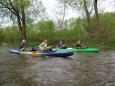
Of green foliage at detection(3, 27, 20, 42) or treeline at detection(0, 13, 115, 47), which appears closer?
treeline at detection(0, 13, 115, 47)

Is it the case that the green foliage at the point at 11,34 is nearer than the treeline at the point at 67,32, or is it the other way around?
the treeline at the point at 67,32

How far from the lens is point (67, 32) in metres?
30.9

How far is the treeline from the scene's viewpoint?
96.5ft

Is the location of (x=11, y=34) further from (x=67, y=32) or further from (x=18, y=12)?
(x=67, y=32)

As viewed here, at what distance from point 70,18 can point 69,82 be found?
25.4 metres

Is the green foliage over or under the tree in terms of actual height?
under

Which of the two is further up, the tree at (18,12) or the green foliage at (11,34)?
the tree at (18,12)

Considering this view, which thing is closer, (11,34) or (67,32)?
(67,32)

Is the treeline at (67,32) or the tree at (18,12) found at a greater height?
the tree at (18,12)

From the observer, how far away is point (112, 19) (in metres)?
30.8

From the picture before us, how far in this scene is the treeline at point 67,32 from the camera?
29428 millimetres

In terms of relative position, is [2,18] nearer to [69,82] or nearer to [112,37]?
[112,37]

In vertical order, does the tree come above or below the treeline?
above

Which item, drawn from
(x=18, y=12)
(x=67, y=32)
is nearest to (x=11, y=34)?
(x=18, y=12)
